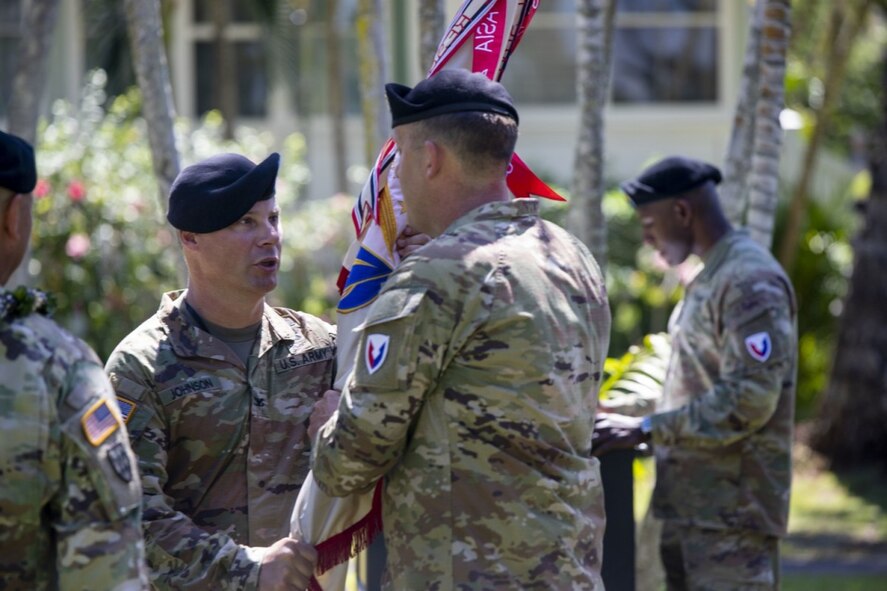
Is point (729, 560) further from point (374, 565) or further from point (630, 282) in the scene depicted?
point (630, 282)

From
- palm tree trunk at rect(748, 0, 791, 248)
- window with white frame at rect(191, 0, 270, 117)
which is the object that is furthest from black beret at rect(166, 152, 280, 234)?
window with white frame at rect(191, 0, 270, 117)

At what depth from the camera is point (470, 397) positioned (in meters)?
2.87

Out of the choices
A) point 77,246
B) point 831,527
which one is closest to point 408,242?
point 77,246

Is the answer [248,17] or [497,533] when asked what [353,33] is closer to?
[248,17]

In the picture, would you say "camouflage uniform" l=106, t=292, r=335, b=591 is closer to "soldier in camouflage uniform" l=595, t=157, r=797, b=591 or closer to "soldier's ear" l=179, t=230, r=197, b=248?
"soldier's ear" l=179, t=230, r=197, b=248

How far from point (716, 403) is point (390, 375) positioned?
93.3 inches

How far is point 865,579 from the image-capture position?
8.06 m

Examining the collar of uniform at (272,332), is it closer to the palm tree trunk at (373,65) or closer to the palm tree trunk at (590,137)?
the palm tree trunk at (590,137)

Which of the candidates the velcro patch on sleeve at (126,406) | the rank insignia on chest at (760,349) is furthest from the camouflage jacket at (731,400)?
the velcro patch on sleeve at (126,406)

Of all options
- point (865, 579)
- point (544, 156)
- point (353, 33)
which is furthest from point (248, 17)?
point (865, 579)

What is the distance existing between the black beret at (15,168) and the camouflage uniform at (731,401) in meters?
2.91

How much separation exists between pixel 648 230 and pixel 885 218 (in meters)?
5.90

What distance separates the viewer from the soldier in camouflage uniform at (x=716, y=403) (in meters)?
4.84

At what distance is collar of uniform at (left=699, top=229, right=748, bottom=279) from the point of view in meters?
5.07
